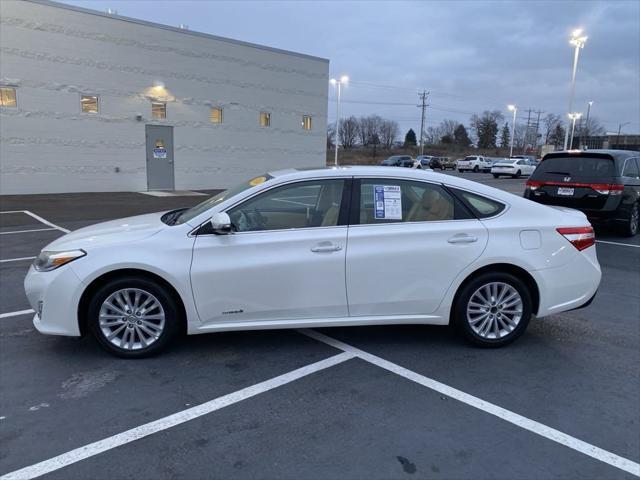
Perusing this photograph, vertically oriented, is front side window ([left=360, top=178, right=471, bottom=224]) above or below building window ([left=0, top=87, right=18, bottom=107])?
below

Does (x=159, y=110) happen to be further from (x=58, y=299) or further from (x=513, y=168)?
(x=513, y=168)

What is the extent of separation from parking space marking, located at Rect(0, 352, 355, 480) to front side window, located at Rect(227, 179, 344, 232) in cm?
115

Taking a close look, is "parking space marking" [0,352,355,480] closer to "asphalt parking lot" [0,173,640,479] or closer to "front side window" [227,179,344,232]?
"asphalt parking lot" [0,173,640,479]

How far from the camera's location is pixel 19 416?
316 cm

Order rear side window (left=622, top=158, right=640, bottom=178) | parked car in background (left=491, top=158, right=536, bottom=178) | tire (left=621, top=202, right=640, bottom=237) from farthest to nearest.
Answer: parked car in background (left=491, top=158, right=536, bottom=178) < tire (left=621, top=202, right=640, bottom=237) < rear side window (left=622, top=158, right=640, bottom=178)

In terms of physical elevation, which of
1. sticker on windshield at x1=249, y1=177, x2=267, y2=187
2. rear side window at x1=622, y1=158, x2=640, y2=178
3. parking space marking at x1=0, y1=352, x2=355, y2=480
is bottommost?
parking space marking at x1=0, y1=352, x2=355, y2=480

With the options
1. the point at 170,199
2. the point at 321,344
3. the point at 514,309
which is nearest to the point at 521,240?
the point at 514,309

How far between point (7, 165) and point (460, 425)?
62.1 ft

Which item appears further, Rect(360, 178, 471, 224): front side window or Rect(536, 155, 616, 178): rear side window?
Rect(536, 155, 616, 178): rear side window

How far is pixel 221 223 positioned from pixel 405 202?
5.13ft

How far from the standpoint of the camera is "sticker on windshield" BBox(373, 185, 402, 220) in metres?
4.16

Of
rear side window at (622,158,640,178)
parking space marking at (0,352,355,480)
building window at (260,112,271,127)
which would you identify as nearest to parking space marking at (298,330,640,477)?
parking space marking at (0,352,355,480)

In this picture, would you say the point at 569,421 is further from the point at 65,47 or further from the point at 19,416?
the point at 65,47

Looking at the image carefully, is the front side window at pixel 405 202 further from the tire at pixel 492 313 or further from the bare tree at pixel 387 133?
the bare tree at pixel 387 133
